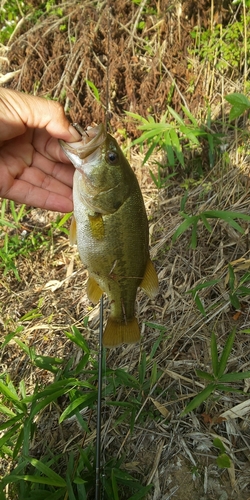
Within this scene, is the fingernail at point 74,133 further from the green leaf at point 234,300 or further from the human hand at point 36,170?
the green leaf at point 234,300

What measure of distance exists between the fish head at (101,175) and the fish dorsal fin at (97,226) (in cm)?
4

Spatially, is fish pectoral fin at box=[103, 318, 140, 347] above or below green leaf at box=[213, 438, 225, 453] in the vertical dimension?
above

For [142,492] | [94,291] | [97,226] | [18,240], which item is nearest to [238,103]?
[97,226]

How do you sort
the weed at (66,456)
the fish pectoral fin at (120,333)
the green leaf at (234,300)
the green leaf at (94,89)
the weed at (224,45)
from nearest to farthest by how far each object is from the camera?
the weed at (66,456) < the fish pectoral fin at (120,333) < the green leaf at (234,300) < the weed at (224,45) < the green leaf at (94,89)

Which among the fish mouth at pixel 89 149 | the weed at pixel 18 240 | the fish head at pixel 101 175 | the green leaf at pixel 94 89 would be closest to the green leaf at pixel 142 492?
the fish head at pixel 101 175

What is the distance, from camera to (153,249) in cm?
384

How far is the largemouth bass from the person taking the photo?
7.38 feet

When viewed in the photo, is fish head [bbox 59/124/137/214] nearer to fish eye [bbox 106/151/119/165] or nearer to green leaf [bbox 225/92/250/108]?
fish eye [bbox 106/151/119/165]

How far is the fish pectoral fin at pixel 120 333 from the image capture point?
96.7 inches

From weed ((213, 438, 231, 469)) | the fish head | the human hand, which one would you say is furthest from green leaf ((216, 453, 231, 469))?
the human hand

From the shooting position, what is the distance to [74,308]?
3.86m

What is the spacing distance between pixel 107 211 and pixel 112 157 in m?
0.33

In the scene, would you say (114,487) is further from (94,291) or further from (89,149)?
(89,149)

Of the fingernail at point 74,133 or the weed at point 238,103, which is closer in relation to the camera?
the weed at point 238,103
